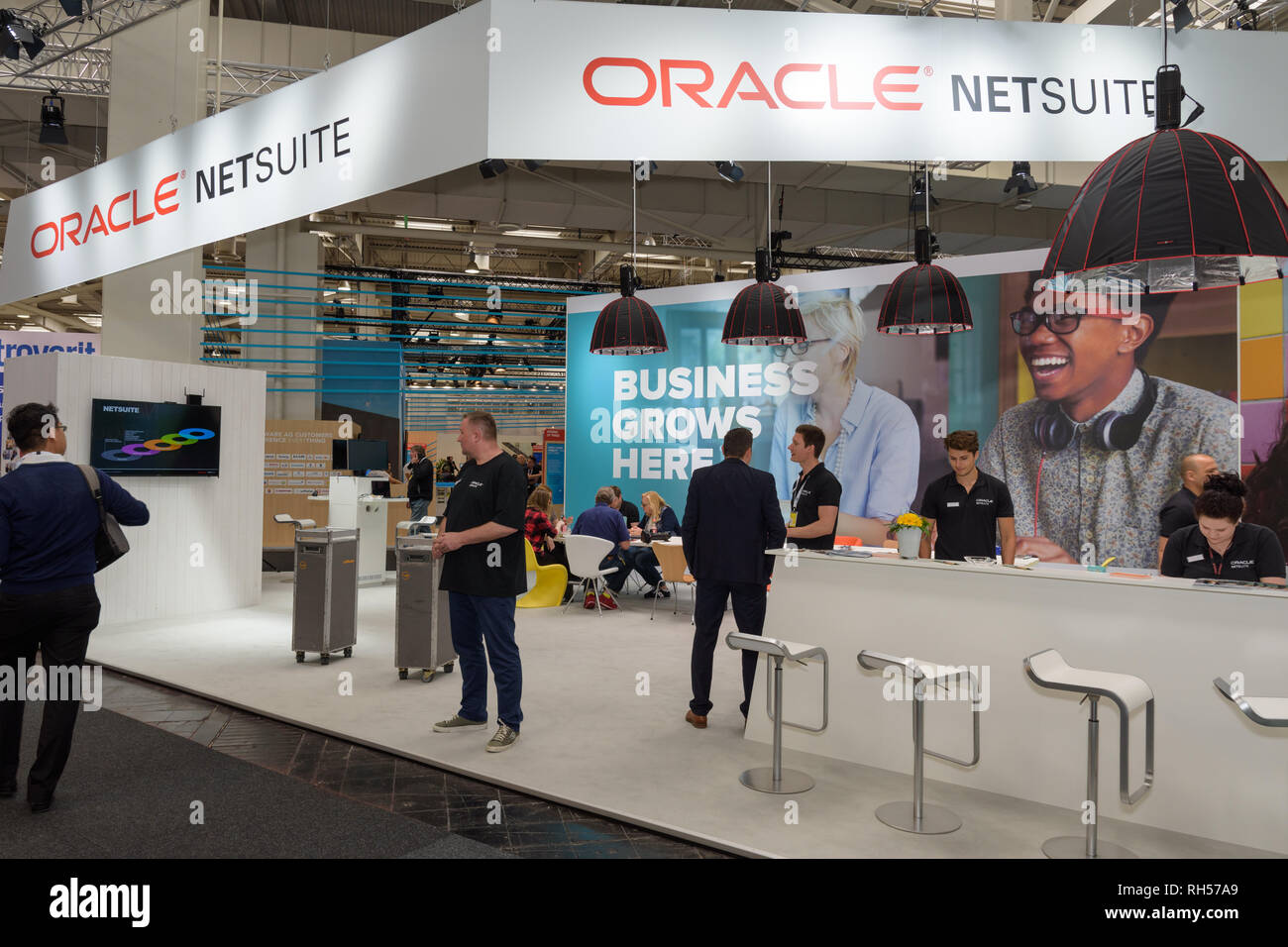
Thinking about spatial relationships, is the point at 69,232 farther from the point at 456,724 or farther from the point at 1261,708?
the point at 1261,708

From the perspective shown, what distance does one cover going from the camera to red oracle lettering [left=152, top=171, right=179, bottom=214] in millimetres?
4105

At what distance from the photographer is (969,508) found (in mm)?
4492

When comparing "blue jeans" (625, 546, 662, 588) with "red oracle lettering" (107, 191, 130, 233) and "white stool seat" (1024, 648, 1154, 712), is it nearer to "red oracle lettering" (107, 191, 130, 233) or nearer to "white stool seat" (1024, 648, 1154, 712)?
"red oracle lettering" (107, 191, 130, 233)

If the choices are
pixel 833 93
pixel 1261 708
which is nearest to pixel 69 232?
pixel 833 93

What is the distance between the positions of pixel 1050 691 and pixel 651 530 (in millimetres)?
5120

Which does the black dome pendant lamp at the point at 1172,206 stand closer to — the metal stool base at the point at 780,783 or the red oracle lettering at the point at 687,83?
the red oracle lettering at the point at 687,83

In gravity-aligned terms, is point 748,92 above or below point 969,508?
above

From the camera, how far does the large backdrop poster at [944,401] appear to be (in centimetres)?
732

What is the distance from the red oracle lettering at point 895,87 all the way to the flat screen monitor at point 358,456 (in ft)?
26.1

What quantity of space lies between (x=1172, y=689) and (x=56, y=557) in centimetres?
429

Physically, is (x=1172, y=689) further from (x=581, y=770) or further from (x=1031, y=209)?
(x=1031, y=209)

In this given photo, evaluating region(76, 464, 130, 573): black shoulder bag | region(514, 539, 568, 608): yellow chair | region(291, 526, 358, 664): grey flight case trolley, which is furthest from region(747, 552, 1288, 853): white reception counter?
region(514, 539, 568, 608): yellow chair

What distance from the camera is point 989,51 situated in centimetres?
331

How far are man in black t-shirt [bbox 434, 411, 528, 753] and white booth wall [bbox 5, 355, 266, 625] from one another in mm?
4169
